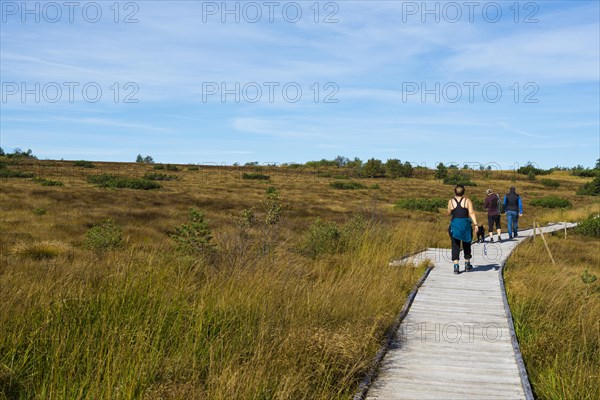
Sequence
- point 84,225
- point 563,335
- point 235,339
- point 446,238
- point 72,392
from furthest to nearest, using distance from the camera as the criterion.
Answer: point 84,225 → point 446,238 → point 563,335 → point 235,339 → point 72,392

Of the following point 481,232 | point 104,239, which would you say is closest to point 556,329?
point 481,232

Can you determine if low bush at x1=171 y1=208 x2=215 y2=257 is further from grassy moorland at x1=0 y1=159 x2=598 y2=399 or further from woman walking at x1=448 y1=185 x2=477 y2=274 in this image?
woman walking at x1=448 y1=185 x2=477 y2=274

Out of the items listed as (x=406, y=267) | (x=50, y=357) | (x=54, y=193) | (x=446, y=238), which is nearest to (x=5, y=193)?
(x=54, y=193)

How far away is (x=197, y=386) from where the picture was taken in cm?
452

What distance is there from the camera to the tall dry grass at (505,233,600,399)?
5637 millimetres

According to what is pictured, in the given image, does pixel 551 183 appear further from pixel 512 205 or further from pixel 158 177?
pixel 512 205

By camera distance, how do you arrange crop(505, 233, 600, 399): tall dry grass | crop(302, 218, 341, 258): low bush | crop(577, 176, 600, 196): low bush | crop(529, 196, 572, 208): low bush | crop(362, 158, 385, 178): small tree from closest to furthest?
1. crop(505, 233, 600, 399): tall dry grass
2. crop(302, 218, 341, 258): low bush
3. crop(529, 196, 572, 208): low bush
4. crop(577, 176, 600, 196): low bush
5. crop(362, 158, 385, 178): small tree

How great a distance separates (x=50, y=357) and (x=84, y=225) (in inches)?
696

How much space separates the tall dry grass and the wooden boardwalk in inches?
Answer: 11.5

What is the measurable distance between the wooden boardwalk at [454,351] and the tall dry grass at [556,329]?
0.29m

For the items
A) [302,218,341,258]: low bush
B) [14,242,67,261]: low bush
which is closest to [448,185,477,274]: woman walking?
[302,218,341,258]: low bush

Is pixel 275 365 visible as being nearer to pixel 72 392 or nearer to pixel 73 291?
pixel 72 392

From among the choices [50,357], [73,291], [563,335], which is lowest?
[563,335]

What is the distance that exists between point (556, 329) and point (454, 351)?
7.35 feet
